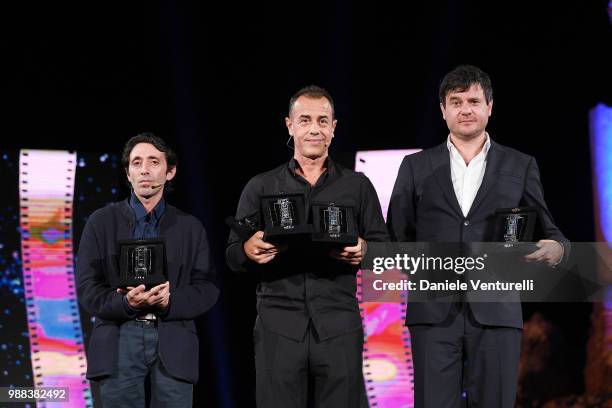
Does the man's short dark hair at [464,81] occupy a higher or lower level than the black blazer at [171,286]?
higher

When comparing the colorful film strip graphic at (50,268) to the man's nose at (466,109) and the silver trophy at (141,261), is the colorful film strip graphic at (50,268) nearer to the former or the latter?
the silver trophy at (141,261)

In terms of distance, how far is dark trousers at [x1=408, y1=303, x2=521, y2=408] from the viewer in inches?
124

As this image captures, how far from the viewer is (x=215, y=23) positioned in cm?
494

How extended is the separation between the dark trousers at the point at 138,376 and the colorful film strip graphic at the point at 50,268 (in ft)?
4.55

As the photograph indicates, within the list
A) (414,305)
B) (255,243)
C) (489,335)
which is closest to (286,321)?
(255,243)

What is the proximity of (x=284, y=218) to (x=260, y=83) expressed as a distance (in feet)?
6.65

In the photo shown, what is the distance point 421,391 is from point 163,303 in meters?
1.09

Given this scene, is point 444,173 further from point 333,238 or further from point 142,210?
point 142,210

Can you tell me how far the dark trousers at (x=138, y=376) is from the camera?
324 cm

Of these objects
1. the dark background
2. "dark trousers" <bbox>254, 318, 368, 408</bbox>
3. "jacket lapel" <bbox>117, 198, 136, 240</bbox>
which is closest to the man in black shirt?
"dark trousers" <bbox>254, 318, 368, 408</bbox>

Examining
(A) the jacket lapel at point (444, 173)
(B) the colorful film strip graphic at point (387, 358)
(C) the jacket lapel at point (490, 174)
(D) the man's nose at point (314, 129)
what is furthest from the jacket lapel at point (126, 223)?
(B) the colorful film strip graphic at point (387, 358)

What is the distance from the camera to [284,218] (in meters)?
3.05

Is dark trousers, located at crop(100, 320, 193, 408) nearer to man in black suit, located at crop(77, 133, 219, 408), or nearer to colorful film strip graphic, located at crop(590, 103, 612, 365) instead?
man in black suit, located at crop(77, 133, 219, 408)

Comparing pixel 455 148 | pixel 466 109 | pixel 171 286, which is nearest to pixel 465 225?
pixel 455 148
